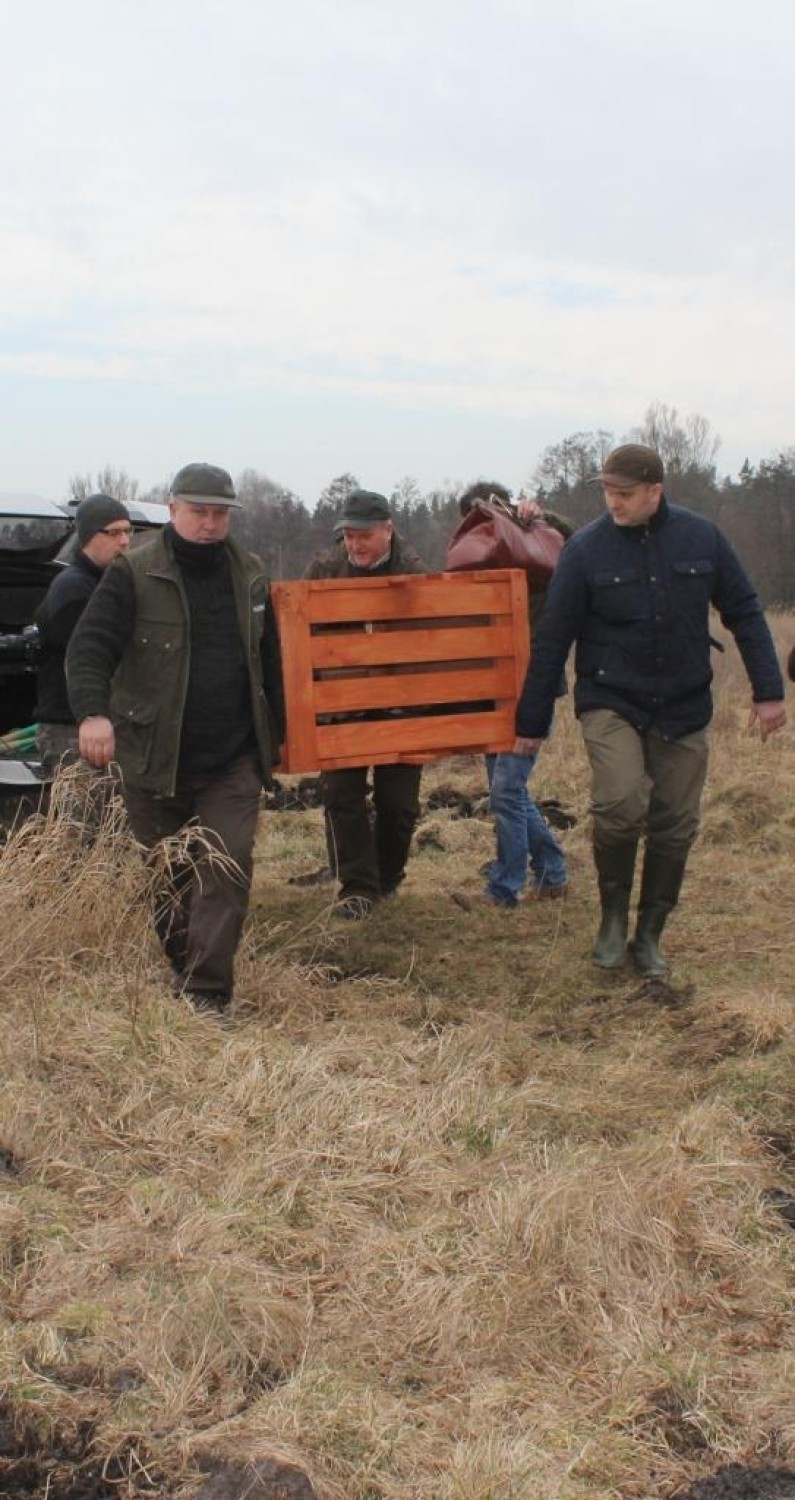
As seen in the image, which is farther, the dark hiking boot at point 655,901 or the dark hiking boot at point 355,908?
the dark hiking boot at point 355,908

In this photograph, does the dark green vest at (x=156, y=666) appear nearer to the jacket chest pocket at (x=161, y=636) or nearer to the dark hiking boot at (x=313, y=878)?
the jacket chest pocket at (x=161, y=636)

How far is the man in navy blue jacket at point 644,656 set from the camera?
19.0ft

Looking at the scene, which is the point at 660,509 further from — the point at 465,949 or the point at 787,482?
the point at 787,482

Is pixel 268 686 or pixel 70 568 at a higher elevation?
pixel 70 568

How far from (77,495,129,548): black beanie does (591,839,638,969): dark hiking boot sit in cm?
222

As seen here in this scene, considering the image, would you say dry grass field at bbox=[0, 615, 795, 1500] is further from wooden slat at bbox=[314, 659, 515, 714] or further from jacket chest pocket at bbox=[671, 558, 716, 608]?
jacket chest pocket at bbox=[671, 558, 716, 608]

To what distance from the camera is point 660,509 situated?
5816 millimetres

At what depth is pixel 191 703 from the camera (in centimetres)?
531

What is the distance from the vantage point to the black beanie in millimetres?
6031

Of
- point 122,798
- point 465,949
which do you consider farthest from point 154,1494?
point 465,949

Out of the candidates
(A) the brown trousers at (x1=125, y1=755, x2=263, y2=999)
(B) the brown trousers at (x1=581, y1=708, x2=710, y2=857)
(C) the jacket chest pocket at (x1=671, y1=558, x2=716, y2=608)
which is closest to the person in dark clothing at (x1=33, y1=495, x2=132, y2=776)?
(A) the brown trousers at (x1=125, y1=755, x2=263, y2=999)

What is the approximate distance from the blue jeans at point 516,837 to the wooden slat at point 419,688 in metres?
0.60

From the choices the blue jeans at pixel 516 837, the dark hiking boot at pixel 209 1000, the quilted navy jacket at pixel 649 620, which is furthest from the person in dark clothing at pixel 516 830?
the dark hiking boot at pixel 209 1000

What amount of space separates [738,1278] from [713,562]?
3.05 metres
